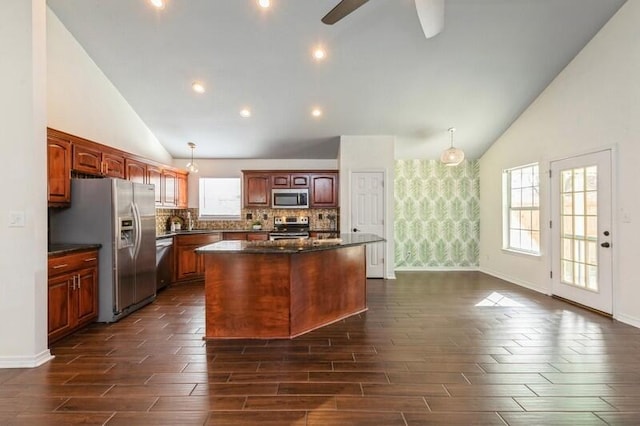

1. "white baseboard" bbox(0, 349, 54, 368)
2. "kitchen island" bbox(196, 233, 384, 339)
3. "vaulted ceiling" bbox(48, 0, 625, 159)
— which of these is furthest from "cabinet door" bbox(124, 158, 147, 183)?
"white baseboard" bbox(0, 349, 54, 368)

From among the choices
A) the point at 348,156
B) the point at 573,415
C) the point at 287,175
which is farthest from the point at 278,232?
the point at 573,415

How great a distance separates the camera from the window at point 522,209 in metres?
5.72

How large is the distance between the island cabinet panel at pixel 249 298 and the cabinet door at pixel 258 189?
3634 millimetres

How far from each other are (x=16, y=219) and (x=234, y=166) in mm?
4719

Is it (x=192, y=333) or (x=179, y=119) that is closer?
(x=192, y=333)

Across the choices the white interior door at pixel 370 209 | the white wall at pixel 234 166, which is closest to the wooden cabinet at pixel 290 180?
the white wall at pixel 234 166

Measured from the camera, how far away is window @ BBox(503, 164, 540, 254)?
5.72 meters

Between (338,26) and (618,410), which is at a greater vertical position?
(338,26)

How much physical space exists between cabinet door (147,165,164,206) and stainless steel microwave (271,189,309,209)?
2.04 m

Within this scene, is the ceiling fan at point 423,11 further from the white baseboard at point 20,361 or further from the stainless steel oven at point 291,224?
the stainless steel oven at point 291,224

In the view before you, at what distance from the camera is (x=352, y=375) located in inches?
104

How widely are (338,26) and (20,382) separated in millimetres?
4430

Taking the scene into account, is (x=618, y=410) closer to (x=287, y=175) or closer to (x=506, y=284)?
(x=506, y=284)

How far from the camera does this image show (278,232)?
6852 mm
